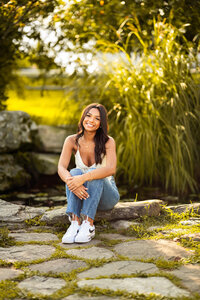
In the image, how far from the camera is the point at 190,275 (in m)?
2.12

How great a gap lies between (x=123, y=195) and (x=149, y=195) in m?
0.30

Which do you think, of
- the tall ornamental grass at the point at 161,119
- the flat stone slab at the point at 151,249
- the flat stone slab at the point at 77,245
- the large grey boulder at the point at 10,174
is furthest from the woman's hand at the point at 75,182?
the large grey boulder at the point at 10,174

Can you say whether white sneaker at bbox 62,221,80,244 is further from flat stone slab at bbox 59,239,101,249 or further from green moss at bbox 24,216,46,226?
green moss at bbox 24,216,46,226

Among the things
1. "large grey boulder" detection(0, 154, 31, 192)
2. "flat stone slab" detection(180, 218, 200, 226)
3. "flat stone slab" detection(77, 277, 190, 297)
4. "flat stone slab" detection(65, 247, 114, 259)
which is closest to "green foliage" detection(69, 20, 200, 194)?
"large grey boulder" detection(0, 154, 31, 192)

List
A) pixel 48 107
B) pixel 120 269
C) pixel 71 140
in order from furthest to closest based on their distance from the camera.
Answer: pixel 48 107, pixel 71 140, pixel 120 269

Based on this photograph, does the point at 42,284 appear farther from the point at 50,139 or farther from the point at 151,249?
the point at 50,139

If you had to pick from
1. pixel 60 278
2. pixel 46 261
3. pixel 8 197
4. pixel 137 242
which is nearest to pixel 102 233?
pixel 137 242

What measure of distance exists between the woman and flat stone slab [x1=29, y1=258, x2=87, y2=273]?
37cm

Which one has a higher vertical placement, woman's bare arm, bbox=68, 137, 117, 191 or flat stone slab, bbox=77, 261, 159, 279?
woman's bare arm, bbox=68, 137, 117, 191

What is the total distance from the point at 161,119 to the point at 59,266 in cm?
276

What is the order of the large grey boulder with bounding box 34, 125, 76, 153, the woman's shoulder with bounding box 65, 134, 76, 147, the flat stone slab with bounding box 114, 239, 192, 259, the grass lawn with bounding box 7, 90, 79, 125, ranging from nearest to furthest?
the flat stone slab with bounding box 114, 239, 192, 259
the woman's shoulder with bounding box 65, 134, 76, 147
the grass lawn with bounding box 7, 90, 79, 125
the large grey boulder with bounding box 34, 125, 76, 153

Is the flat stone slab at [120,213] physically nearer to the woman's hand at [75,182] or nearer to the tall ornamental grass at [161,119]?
the woman's hand at [75,182]

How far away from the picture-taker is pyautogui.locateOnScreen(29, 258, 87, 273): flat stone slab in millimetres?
2253

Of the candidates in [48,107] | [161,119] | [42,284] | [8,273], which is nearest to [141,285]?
[42,284]
